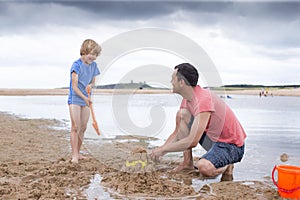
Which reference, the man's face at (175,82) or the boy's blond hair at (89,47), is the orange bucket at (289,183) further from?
the boy's blond hair at (89,47)

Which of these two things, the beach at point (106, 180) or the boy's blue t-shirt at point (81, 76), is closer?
the beach at point (106, 180)

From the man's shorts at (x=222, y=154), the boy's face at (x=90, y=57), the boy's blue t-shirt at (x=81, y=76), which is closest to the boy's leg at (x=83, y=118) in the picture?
the boy's blue t-shirt at (x=81, y=76)

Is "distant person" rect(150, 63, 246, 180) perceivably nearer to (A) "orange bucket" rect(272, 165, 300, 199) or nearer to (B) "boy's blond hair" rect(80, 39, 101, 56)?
(A) "orange bucket" rect(272, 165, 300, 199)

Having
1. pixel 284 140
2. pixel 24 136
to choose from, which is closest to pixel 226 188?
pixel 284 140

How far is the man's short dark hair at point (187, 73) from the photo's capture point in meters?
4.45

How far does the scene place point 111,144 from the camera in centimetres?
691

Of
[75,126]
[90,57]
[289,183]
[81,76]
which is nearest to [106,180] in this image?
[75,126]

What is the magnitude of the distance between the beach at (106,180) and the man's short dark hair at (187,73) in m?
0.99

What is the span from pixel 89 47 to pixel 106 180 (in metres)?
1.81

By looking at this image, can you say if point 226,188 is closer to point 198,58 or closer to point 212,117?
point 212,117

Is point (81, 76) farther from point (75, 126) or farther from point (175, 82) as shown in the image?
point (175, 82)

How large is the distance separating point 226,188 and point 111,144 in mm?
3217

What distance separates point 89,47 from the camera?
5086mm

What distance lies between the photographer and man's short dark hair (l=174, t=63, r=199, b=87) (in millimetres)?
4445
